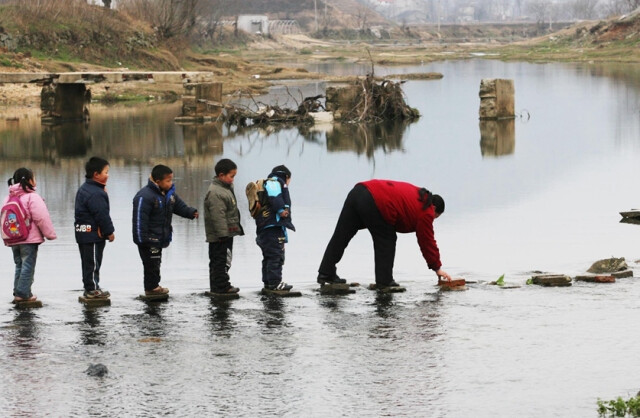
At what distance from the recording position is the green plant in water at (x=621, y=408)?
762 cm

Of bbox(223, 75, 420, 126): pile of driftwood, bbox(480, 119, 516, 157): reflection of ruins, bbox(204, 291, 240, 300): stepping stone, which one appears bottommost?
bbox(204, 291, 240, 300): stepping stone

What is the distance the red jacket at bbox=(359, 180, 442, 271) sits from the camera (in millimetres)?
12047

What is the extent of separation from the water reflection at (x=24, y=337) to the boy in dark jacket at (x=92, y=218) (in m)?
0.64

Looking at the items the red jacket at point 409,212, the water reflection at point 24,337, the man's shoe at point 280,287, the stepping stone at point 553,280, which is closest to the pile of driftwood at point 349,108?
the stepping stone at point 553,280

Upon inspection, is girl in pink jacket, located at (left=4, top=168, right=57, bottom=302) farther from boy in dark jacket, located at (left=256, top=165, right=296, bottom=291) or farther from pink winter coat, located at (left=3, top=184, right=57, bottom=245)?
boy in dark jacket, located at (left=256, top=165, right=296, bottom=291)

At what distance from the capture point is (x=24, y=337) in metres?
10.1

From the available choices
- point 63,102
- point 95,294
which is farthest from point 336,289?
point 63,102

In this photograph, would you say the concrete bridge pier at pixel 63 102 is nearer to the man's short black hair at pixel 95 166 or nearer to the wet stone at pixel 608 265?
the wet stone at pixel 608 265

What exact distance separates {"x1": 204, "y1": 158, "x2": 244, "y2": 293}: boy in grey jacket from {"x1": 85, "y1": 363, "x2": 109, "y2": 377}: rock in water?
3179 mm

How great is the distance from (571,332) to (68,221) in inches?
374

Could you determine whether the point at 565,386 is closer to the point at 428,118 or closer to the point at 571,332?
the point at 571,332

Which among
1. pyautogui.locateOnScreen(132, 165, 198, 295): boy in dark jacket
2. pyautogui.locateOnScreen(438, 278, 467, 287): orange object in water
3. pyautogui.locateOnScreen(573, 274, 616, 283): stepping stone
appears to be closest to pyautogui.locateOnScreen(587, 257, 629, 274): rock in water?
pyautogui.locateOnScreen(573, 274, 616, 283): stepping stone

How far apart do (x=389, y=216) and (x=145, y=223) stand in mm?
2326

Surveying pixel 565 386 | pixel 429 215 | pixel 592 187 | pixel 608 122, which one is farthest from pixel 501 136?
pixel 565 386
